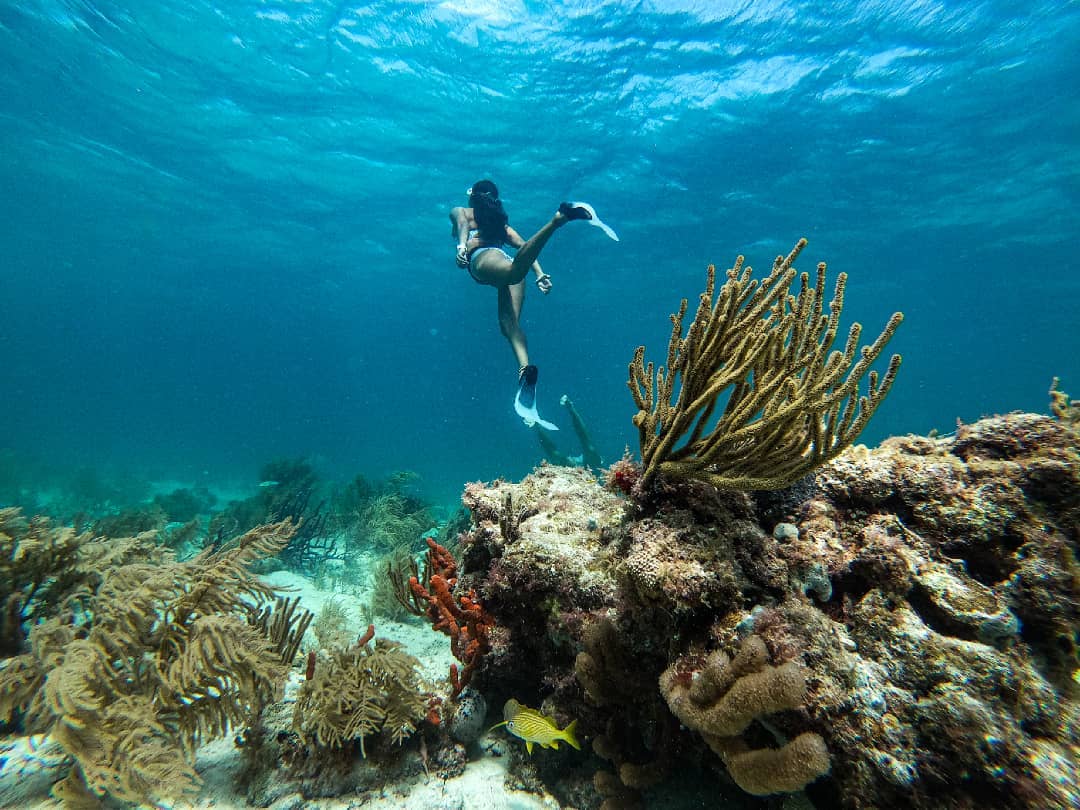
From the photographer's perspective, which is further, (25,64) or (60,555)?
(25,64)

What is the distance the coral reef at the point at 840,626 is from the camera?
1724 mm

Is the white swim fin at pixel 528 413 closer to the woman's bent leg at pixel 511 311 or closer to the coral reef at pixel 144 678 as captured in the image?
the woman's bent leg at pixel 511 311

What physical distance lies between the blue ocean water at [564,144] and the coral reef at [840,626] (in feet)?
60.9

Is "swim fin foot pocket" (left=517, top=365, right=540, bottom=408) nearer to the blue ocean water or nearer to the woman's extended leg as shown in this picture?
the woman's extended leg

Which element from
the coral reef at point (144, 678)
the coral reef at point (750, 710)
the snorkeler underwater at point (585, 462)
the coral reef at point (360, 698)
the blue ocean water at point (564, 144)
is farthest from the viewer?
the blue ocean water at point (564, 144)

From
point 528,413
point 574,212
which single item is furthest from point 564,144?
point 528,413

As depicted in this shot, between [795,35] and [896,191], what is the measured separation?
12.7 metres

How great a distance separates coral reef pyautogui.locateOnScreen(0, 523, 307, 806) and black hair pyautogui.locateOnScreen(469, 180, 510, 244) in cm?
868

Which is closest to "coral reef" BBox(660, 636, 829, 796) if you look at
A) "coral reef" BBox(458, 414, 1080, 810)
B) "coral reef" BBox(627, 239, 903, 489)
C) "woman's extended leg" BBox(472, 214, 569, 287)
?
"coral reef" BBox(458, 414, 1080, 810)

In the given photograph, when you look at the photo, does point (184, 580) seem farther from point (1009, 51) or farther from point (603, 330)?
point (603, 330)

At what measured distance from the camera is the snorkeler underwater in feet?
7.18

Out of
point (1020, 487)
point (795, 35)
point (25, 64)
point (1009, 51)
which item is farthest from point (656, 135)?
point (25, 64)

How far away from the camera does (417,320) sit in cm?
6675

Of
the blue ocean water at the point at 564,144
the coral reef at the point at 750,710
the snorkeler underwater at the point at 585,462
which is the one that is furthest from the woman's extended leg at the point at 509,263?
the blue ocean water at the point at 564,144
